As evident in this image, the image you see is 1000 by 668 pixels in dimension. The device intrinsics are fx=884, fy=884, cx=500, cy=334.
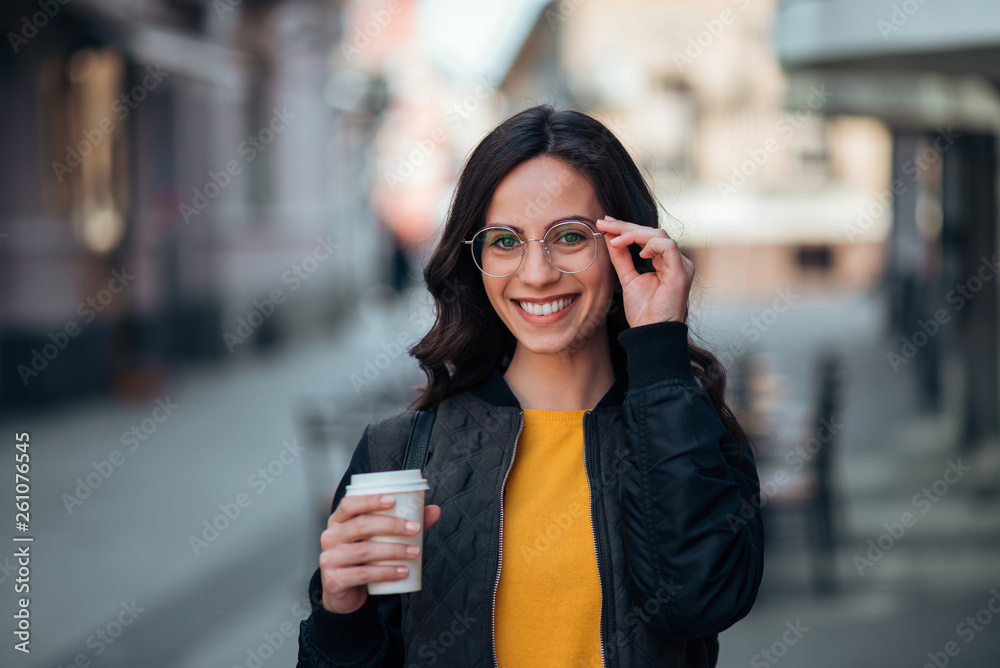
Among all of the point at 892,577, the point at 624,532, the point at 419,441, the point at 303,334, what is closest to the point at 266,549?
the point at 892,577

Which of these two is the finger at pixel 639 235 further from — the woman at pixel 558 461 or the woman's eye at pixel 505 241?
the woman's eye at pixel 505 241

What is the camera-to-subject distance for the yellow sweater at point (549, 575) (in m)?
1.58

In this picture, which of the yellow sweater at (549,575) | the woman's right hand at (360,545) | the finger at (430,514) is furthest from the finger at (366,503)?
the yellow sweater at (549,575)

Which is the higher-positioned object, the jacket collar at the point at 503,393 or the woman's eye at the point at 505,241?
the woman's eye at the point at 505,241

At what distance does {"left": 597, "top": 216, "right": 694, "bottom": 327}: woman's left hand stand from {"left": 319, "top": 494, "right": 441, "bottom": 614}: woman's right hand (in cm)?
55

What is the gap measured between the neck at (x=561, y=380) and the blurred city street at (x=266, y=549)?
47 cm

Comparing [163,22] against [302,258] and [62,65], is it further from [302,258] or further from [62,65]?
[302,258]

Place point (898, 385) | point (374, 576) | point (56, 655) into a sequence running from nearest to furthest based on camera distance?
point (374, 576), point (56, 655), point (898, 385)

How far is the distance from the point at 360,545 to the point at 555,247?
66 centimetres

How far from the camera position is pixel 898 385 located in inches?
445

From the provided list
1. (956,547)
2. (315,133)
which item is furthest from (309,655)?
(315,133)

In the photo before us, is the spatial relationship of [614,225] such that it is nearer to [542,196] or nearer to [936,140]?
[542,196]

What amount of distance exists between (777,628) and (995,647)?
1007 millimetres

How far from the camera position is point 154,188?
43.8 feet
